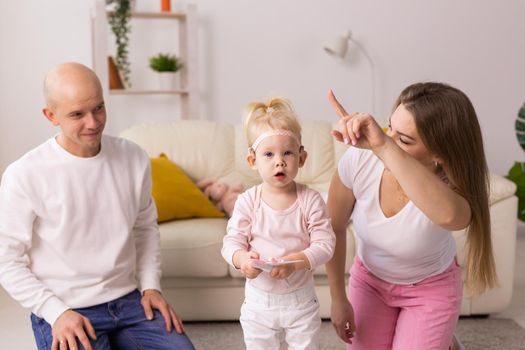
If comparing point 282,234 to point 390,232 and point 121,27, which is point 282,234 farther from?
point 121,27

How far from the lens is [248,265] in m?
1.55

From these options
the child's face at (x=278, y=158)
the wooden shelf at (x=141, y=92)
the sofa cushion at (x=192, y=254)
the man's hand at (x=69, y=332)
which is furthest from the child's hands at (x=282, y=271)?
the wooden shelf at (x=141, y=92)

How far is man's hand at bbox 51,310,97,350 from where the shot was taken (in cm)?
174

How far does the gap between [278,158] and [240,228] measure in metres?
0.22

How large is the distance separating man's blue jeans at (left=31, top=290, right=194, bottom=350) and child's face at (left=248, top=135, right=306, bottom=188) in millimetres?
598

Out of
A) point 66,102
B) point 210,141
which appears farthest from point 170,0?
point 66,102

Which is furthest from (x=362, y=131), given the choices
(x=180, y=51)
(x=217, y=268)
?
(x=180, y=51)

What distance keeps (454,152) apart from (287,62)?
2948 mm

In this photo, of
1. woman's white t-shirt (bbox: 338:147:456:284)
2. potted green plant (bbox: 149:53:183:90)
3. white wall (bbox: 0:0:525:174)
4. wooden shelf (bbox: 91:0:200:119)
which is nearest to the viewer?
woman's white t-shirt (bbox: 338:147:456:284)

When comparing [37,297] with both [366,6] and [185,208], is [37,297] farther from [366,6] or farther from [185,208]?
[366,6]

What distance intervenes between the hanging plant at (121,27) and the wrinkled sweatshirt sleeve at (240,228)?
264cm

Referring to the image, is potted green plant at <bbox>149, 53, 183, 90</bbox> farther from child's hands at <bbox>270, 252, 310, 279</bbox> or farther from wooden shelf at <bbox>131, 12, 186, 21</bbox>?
child's hands at <bbox>270, 252, 310, 279</bbox>

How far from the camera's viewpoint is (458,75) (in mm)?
4660

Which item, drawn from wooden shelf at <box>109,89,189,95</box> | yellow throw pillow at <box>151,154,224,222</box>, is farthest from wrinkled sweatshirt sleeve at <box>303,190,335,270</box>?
wooden shelf at <box>109,89,189,95</box>
